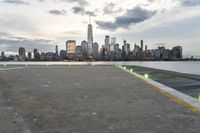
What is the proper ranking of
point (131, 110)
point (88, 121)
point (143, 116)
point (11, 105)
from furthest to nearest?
point (11, 105), point (131, 110), point (143, 116), point (88, 121)

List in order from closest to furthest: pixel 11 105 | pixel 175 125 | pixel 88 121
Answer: pixel 175 125, pixel 88 121, pixel 11 105

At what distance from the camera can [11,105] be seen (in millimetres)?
10305

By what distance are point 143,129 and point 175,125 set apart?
0.95 m

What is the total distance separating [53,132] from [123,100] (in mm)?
5403

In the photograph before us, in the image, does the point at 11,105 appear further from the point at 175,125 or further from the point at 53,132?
the point at 175,125

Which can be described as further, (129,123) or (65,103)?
(65,103)

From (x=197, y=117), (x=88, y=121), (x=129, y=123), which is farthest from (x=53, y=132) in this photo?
(x=197, y=117)

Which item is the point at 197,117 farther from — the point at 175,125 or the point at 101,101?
the point at 101,101

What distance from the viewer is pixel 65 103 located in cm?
1073

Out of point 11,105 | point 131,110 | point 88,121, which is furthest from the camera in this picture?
point 11,105

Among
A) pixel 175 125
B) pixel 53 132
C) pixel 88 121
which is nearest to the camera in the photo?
pixel 53 132

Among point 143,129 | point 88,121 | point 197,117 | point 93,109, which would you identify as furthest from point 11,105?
point 197,117

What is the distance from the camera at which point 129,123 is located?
24.0 ft

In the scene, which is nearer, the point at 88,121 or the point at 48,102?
the point at 88,121
